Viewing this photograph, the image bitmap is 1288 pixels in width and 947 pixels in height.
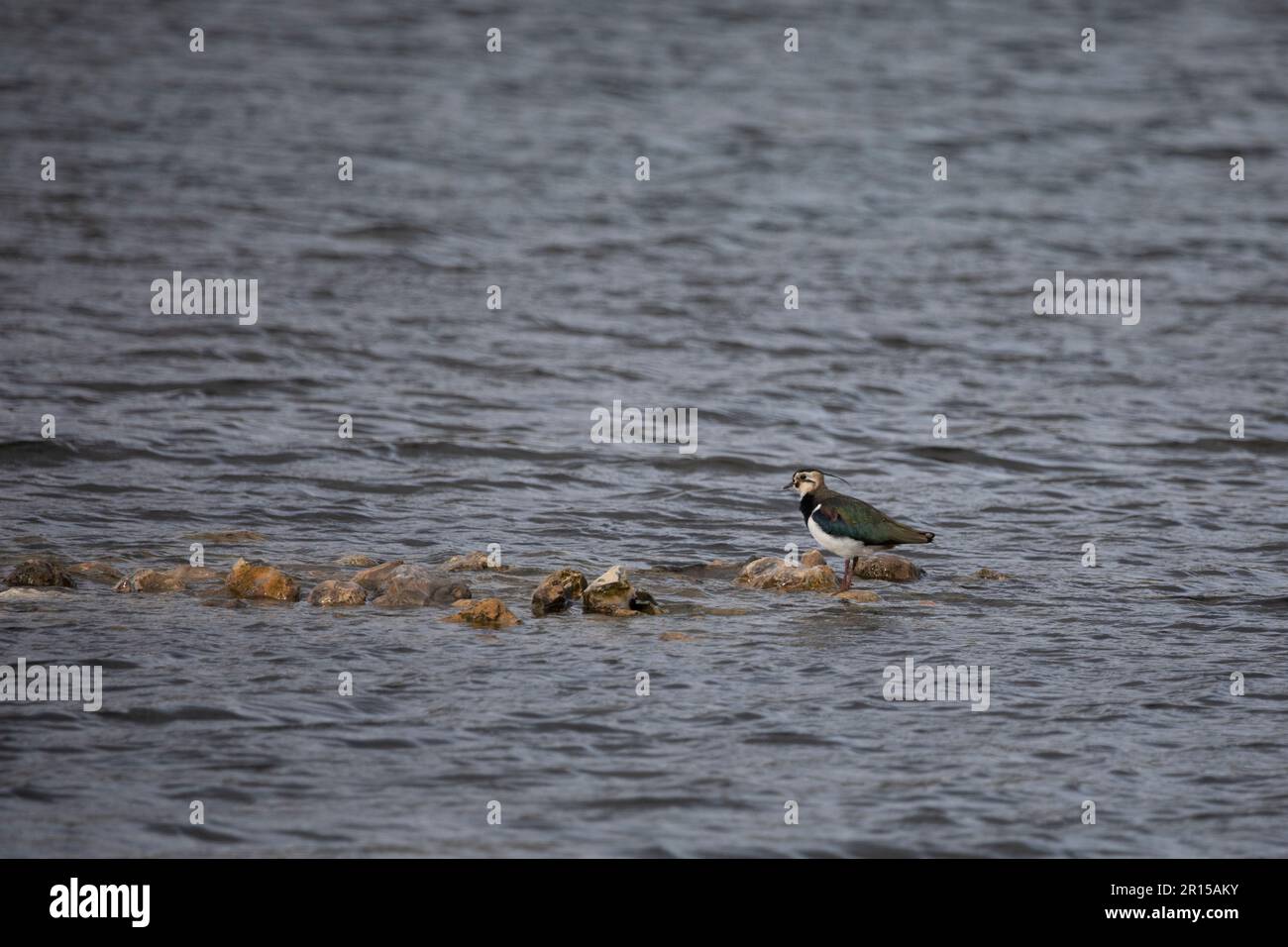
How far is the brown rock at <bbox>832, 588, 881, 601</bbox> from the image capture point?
1163cm

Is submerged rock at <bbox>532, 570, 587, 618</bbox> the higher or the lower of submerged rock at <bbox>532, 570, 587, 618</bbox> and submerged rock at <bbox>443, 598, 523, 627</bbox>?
the higher

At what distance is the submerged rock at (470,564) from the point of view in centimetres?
1205

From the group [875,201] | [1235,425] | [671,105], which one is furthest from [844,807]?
[671,105]

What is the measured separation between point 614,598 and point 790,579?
1650mm

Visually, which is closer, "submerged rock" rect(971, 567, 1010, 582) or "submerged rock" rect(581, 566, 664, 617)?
"submerged rock" rect(581, 566, 664, 617)

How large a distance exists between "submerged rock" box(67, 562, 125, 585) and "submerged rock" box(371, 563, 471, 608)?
1776 mm

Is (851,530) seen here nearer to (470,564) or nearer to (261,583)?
(470,564)

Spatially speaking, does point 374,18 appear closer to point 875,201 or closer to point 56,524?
point 875,201

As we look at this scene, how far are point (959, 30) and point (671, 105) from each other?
10.4 m

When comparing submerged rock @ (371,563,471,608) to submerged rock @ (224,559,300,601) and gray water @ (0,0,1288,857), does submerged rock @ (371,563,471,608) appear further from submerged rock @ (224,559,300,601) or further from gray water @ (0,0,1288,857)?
submerged rock @ (224,559,300,601)

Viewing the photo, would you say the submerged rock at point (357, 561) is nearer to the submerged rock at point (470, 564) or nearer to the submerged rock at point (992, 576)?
the submerged rock at point (470, 564)

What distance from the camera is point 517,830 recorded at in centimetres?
751

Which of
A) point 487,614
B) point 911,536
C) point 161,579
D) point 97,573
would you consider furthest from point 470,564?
point 911,536

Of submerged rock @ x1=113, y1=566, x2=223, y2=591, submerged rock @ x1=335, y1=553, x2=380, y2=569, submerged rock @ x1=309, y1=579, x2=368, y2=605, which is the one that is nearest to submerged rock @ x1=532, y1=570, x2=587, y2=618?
submerged rock @ x1=309, y1=579, x2=368, y2=605
